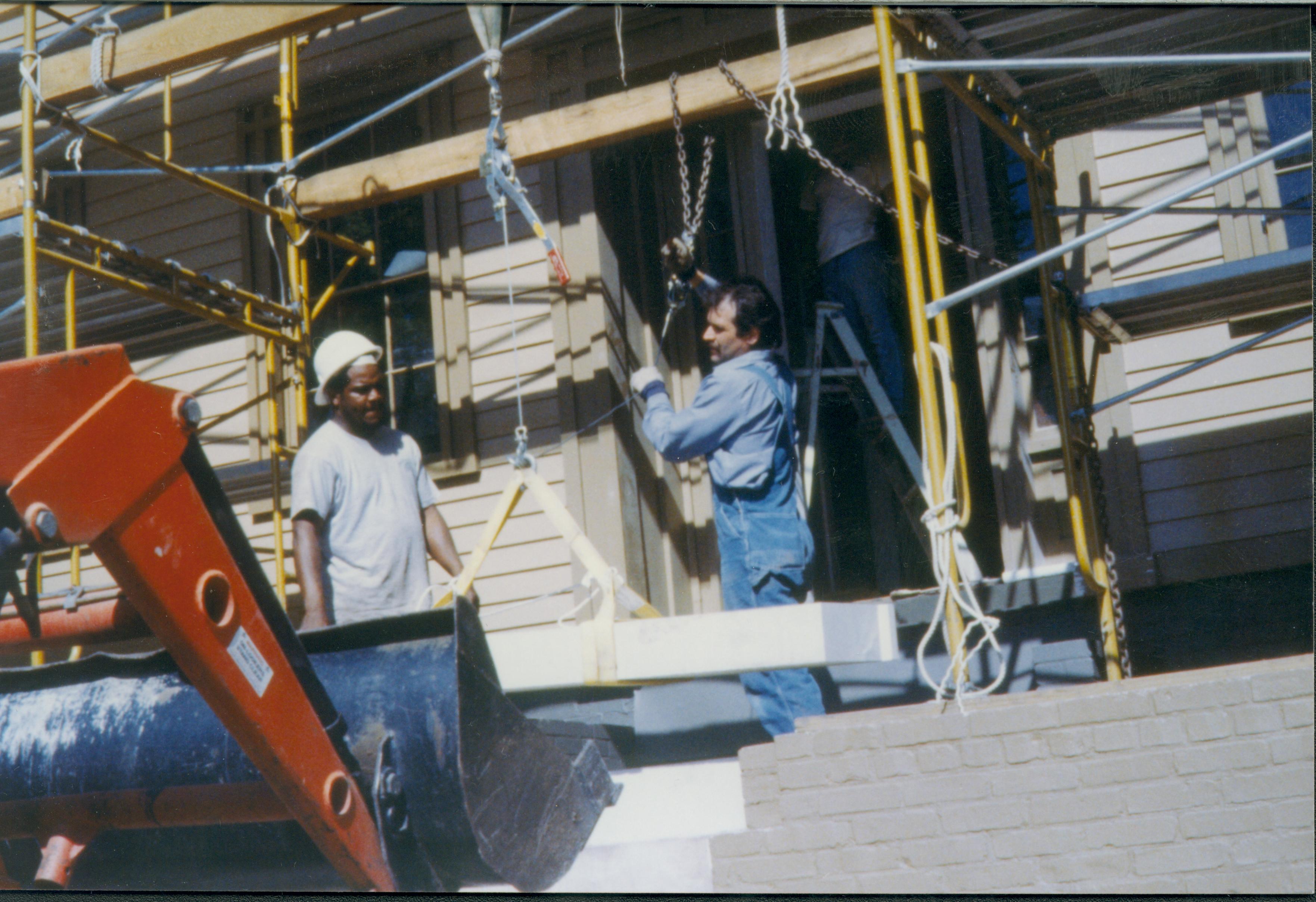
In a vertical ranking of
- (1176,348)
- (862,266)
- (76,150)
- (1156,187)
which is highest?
(76,150)

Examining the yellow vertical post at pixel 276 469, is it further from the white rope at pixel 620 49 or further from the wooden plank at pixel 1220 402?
the wooden plank at pixel 1220 402

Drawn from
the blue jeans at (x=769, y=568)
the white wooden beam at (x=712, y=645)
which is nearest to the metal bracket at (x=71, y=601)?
the white wooden beam at (x=712, y=645)

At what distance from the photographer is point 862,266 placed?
5.36 meters

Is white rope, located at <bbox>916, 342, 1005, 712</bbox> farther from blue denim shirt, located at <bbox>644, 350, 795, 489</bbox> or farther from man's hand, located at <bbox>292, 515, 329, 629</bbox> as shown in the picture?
man's hand, located at <bbox>292, 515, 329, 629</bbox>

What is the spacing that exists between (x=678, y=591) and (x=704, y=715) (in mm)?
863

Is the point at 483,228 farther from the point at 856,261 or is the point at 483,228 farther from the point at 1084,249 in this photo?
Result: the point at 1084,249

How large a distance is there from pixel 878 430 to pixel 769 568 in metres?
1.45

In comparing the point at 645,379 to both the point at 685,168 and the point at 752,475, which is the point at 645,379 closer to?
the point at 752,475

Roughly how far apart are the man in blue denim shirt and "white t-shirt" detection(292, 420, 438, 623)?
3.28 ft

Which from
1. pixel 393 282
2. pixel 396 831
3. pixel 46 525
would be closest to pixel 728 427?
pixel 396 831

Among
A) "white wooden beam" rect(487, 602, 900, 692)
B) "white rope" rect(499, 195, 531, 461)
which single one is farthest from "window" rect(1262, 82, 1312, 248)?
"white rope" rect(499, 195, 531, 461)

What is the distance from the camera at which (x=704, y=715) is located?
15.6ft

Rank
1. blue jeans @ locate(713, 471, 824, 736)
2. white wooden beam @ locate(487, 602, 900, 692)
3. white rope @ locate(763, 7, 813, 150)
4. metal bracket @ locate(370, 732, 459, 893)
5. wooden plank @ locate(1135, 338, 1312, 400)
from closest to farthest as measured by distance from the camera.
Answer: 1. metal bracket @ locate(370, 732, 459, 893)
2. white wooden beam @ locate(487, 602, 900, 692)
3. blue jeans @ locate(713, 471, 824, 736)
4. white rope @ locate(763, 7, 813, 150)
5. wooden plank @ locate(1135, 338, 1312, 400)

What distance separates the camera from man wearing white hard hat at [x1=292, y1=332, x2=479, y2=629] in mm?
4324
